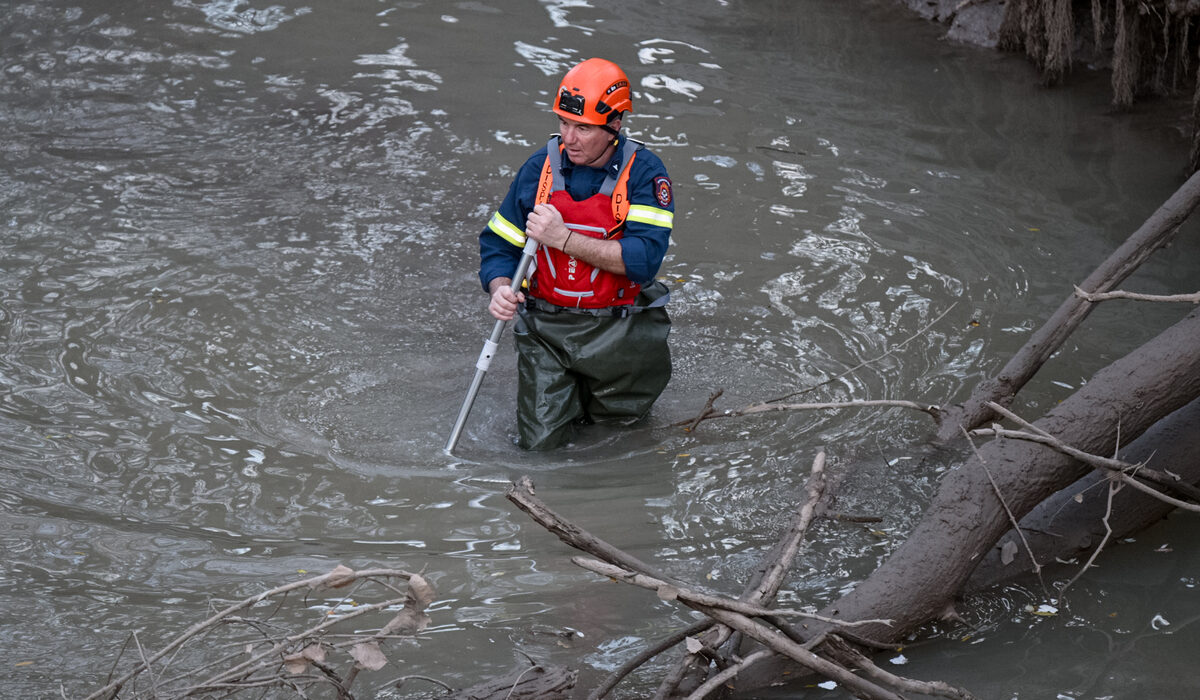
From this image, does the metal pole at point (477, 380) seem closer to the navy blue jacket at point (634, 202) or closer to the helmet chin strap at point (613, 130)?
the navy blue jacket at point (634, 202)

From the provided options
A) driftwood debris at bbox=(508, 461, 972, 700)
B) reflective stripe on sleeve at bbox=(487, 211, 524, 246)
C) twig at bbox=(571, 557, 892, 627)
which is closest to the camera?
twig at bbox=(571, 557, 892, 627)

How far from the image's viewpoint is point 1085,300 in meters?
4.33

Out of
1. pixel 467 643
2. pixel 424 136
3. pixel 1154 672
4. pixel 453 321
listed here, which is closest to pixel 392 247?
pixel 453 321

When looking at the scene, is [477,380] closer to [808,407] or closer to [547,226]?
[547,226]

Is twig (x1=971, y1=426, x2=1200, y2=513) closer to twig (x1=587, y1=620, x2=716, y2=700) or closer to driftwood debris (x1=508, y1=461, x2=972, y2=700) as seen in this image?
driftwood debris (x1=508, y1=461, x2=972, y2=700)

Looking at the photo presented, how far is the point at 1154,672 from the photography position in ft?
11.6

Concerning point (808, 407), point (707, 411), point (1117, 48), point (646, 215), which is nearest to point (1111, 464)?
point (808, 407)

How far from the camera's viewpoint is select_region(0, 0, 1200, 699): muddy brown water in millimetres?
3914

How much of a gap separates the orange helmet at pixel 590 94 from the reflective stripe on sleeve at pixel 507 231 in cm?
57

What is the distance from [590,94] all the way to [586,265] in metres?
0.68

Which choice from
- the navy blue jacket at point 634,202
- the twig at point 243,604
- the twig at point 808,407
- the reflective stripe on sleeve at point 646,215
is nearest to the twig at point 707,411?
the twig at point 808,407

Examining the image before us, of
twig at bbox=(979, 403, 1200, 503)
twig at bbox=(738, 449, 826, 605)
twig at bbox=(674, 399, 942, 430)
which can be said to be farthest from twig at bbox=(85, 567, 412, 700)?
twig at bbox=(979, 403, 1200, 503)

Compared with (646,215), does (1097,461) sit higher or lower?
lower

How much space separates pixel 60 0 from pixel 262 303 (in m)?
6.16
